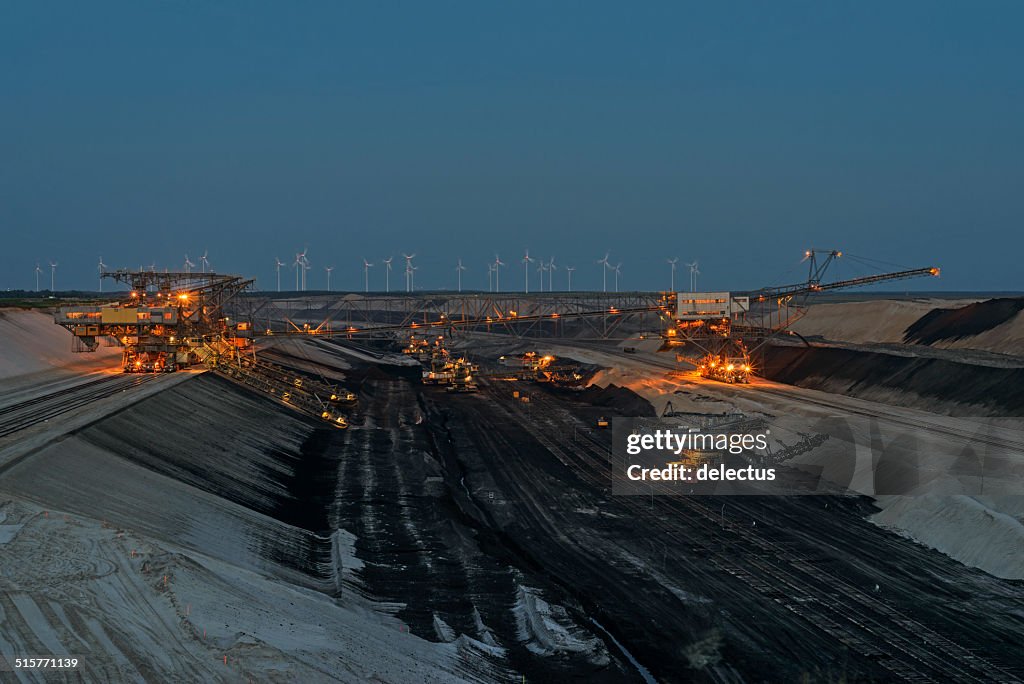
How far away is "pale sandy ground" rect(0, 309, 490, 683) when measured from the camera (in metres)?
26.2

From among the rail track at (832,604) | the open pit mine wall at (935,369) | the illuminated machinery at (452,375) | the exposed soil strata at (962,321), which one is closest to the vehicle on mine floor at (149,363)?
the illuminated machinery at (452,375)

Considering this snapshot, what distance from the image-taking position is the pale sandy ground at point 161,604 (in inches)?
1030

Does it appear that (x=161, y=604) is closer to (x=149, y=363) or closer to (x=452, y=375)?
(x=149, y=363)

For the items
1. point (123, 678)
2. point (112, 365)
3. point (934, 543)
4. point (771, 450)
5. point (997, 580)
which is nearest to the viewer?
point (123, 678)

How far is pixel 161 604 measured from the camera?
2969cm

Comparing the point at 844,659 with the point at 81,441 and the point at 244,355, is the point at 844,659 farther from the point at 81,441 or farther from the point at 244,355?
the point at 244,355

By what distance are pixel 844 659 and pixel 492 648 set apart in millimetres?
13002

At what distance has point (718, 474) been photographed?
6744 centimetres

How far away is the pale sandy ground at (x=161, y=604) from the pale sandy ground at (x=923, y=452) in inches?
1087

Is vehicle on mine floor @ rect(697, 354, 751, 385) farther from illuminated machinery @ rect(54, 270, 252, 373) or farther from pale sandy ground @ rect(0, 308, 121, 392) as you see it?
pale sandy ground @ rect(0, 308, 121, 392)

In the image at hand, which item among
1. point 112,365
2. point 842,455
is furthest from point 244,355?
point 842,455

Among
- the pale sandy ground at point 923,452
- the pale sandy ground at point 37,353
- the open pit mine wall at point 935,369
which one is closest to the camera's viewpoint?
the pale sandy ground at point 923,452

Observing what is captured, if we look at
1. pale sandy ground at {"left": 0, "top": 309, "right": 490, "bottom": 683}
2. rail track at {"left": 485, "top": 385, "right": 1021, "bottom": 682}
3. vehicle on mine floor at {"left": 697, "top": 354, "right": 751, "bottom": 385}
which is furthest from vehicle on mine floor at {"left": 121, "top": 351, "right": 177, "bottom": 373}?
vehicle on mine floor at {"left": 697, "top": 354, "right": 751, "bottom": 385}

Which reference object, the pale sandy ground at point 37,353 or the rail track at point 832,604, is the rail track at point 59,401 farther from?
the rail track at point 832,604
